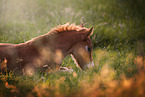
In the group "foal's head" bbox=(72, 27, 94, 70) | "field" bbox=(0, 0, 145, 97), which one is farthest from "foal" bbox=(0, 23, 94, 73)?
"field" bbox=(0, 0, 145, 97)

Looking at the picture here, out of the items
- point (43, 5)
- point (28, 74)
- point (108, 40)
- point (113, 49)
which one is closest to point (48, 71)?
point (28, 74)

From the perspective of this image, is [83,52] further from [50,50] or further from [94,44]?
[94,44]

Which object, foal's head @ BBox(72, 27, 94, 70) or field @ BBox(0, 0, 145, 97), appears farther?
foal's head @ BBox(72, 27, 94, 70)

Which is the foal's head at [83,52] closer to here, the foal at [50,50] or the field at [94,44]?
the foal at [50,50]

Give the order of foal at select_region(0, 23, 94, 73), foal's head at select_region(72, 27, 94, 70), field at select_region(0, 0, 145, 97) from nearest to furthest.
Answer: field at select_region(0, 0, 145, 97), foal at select_region(0, 23, 94, 73), foal's head at select_region(72, 27, 94, 70)

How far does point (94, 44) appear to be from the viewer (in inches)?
263

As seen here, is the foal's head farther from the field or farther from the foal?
the field

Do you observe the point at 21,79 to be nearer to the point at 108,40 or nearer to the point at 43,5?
the point at 108,40

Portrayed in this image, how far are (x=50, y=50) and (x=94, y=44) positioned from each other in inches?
113

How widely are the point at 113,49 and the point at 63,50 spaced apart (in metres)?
2.79

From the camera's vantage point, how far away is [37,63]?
4.14 m

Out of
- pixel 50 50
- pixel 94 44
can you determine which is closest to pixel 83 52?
pixel 50 50

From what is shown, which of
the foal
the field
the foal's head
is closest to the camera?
the field

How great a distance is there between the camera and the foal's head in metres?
4.36
